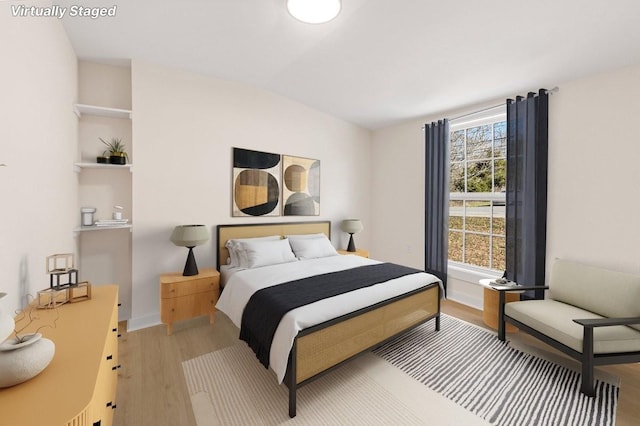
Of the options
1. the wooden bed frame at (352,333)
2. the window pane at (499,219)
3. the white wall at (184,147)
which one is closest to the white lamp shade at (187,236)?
the white wall at (184,147)

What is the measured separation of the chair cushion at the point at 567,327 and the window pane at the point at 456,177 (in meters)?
1.80

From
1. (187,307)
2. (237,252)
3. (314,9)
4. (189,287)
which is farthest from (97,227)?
(314,9)

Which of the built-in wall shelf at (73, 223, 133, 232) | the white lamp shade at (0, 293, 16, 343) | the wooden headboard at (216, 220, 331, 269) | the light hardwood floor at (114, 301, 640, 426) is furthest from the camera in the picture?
the wooden headboard at (216, 220, 331, 269)

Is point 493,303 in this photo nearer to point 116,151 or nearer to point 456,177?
point 456,177

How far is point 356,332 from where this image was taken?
A: 212 cm

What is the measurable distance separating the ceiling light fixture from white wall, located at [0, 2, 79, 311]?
162cm

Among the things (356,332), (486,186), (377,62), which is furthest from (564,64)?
(356,332)

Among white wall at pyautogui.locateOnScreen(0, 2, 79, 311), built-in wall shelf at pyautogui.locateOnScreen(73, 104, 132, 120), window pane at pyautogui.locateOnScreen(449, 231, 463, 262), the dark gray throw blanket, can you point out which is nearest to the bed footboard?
the dark gray throw blanket

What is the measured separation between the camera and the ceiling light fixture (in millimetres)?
1916

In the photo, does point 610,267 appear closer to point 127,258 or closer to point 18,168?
point 18,168

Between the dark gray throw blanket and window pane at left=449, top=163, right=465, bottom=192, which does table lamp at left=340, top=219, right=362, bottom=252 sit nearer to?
window pane at left=449, top=163, right=465, bottom=192

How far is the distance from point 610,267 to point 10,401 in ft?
13.6

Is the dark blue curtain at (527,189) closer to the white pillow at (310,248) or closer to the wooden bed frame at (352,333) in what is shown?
the wooden bed frame at (352,333)

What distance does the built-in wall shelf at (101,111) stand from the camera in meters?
2.61
